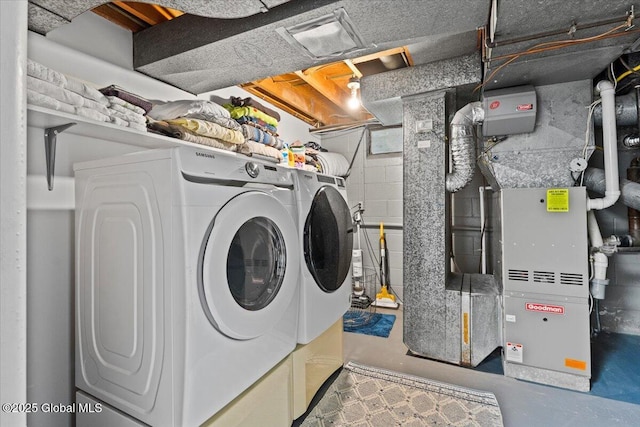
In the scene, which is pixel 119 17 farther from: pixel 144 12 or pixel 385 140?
pixel 385 140

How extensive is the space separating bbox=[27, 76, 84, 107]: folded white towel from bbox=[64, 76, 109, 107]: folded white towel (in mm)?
42

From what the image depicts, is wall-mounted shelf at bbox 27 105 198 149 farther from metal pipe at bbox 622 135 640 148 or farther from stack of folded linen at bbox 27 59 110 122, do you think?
metal pipe at bbox 622 135 640 148

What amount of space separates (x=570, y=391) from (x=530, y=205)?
51.4 inches

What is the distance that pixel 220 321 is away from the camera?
3.75 ft

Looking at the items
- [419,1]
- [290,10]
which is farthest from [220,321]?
[419,1]

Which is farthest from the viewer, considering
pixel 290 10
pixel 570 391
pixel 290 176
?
pixel 570 391

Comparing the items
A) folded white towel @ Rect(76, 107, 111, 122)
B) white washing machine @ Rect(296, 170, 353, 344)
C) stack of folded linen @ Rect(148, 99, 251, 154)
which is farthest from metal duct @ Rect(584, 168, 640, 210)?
folded white towel @ Rect(76, 107, 111, 122)

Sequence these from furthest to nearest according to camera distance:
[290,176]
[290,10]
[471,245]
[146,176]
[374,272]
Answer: [374,272]
[471,245]
[290,176]
[290,10]
[146,176]

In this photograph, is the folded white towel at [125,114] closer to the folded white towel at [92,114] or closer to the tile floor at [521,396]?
the folded white towel at [92,114]

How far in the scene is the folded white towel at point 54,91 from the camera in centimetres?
113

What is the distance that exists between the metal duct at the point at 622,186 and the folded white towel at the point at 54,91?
3.22 metres

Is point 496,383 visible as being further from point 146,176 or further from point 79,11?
point 79,11

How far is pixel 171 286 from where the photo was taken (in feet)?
Result: 3.44

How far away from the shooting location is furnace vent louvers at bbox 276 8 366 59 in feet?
5.09
